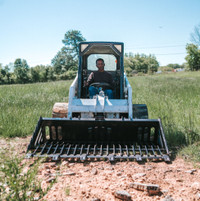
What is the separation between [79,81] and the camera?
221 inches

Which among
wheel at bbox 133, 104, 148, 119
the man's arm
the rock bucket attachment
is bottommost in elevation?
the rock bucket attachment

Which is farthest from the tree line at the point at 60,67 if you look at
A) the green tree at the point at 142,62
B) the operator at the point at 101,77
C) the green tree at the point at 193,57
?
the operator at the point at 101,77

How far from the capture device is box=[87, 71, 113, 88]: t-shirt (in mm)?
5660

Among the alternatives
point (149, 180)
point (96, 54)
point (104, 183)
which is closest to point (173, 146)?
point (149, 180)

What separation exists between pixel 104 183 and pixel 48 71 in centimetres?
5756

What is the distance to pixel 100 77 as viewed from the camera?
5.77m

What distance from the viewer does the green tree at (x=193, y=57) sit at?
2530 inches

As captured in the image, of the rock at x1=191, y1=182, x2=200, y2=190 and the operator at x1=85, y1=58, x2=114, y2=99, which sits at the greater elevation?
the operator at x1=85, y1=58, x2=114, y2=99

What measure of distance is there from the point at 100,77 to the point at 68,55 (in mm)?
60188

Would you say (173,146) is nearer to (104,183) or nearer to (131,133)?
(131,133)

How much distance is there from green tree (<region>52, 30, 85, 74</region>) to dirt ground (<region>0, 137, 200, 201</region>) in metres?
57.3

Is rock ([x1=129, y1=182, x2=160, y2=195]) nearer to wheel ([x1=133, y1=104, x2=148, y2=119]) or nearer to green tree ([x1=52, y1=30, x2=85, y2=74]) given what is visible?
wheel ([x1=133, y1=104, x2=148, y2=119])

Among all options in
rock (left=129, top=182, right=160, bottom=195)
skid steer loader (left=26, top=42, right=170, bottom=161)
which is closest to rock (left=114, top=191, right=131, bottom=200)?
rock (left=129, top=182, right=160, bottom=195)

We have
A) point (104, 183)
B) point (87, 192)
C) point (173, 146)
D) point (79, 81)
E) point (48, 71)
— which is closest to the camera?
point (87, 192)
